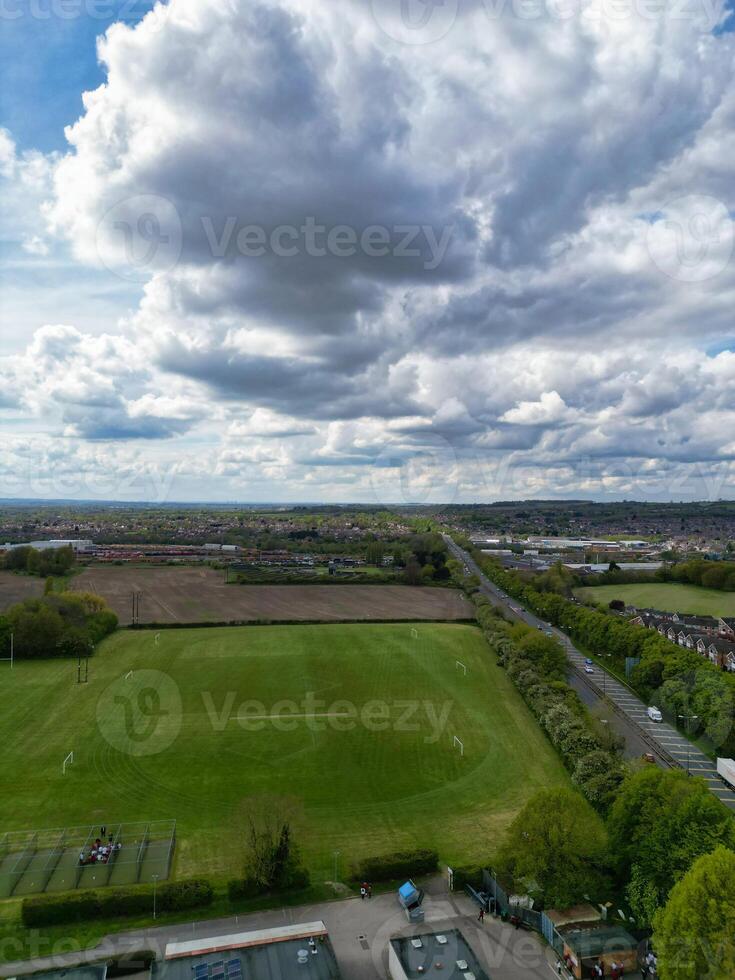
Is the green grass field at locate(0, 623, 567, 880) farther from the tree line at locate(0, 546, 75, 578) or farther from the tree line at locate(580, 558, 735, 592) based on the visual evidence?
the tree line at locate(580, 558, 735, 592)

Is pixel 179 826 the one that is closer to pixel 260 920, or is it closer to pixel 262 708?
pixel 260 920


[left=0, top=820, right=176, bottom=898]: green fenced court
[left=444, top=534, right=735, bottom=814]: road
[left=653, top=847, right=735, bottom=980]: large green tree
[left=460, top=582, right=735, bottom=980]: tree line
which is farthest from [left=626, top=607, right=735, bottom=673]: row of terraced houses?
[left=0, top=820, right=176, bottom=898]: green fenced court

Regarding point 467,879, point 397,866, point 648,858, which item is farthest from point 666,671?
point 397,866

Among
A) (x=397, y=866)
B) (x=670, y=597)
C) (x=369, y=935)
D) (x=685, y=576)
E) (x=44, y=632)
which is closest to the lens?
(x=369, y=935)

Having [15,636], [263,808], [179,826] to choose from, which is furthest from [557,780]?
[15,636]

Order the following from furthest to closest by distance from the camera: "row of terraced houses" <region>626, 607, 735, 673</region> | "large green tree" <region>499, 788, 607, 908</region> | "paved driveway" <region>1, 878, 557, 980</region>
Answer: "row of terraced houses" <region>626, 607, 735, 673</region>
"large green tree" <region>499, 788, 607, 908</region>
"paved driveway" <region>1, 878, 557, 980</region>

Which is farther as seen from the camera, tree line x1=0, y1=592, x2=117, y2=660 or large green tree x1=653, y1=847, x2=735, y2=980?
tree line x1=0, y1=592, x2=117, y2=660

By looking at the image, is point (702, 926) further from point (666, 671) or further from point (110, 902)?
point (666, 671)
